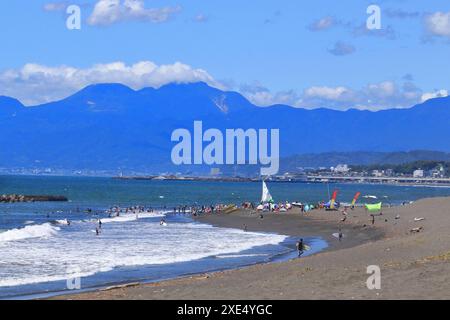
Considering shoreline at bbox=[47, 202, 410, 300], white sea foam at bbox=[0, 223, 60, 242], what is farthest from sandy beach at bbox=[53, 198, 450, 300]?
white sea foam at bbox=[0, 223, 60, 242]

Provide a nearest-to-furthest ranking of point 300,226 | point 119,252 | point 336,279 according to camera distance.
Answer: point 336,279 → point 119,252 → point 300,226

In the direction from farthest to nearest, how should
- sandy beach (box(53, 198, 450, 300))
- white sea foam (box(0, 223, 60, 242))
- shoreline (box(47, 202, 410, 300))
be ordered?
white sea foam (box(0, 223, 60, 242)), shoreline (box(47, 202, 410, 300)), sandy beach (box(53, 198, 450, 300))

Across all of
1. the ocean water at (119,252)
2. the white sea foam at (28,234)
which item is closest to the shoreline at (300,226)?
the ocean water at (119,252)

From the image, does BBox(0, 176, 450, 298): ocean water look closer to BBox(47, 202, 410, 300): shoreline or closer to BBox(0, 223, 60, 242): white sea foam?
BBox(0, 223, 60, 242): white sea foam

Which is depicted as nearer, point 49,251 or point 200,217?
point 49,251

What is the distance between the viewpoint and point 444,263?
2223cm

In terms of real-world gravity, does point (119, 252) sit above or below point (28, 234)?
below

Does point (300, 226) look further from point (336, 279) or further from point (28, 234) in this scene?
point (336, 279)

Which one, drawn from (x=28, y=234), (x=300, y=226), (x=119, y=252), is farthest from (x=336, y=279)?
(x=300, y=226)

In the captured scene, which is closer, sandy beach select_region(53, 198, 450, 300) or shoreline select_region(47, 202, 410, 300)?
sandy beach select_region(53, 198, 450, 300)

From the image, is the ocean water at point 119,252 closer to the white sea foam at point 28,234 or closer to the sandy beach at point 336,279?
the white sea foam at point 28,234
